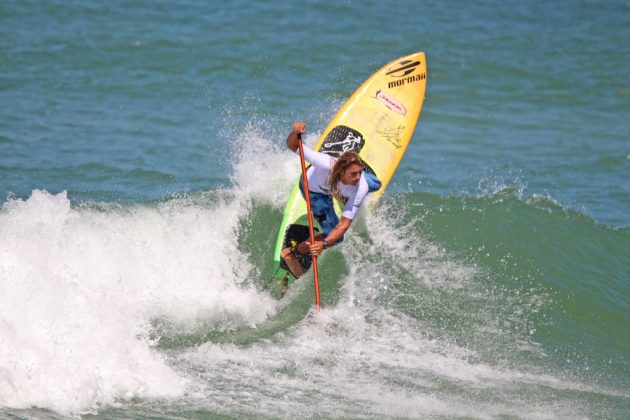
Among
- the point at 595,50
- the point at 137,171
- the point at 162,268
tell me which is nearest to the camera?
the point at 162,268

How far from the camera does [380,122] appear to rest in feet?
32.6

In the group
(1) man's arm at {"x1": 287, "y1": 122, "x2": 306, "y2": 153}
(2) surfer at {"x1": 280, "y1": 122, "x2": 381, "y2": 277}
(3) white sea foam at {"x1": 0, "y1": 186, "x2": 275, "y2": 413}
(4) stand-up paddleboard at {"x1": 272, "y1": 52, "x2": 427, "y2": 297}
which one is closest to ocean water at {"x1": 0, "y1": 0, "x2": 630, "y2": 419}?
(3) white sea foam at {"x1": 0, "y1": 186, "x2": 275, "y2": 413}

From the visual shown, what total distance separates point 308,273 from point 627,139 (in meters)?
7.65

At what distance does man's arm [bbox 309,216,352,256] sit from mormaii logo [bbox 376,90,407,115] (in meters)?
2.78

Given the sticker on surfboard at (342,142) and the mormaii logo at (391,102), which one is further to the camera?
the mormaii logo at (391,102)

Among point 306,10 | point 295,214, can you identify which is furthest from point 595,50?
point 295,214

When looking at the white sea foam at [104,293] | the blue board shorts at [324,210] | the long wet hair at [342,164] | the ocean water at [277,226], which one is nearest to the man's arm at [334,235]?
the long wet hair at [342,164]

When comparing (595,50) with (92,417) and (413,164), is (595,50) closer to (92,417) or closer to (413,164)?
(413,164)

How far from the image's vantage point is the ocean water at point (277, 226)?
21.4 ft

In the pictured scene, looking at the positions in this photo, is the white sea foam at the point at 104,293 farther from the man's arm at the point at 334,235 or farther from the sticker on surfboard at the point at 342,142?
the sticker on surfboard at the point at 342,142

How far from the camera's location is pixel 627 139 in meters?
14.0

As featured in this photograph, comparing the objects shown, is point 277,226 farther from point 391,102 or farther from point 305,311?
point 391,102

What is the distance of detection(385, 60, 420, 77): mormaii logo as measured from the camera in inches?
411

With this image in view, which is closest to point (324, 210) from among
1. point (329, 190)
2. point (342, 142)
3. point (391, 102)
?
point (329, 190)
